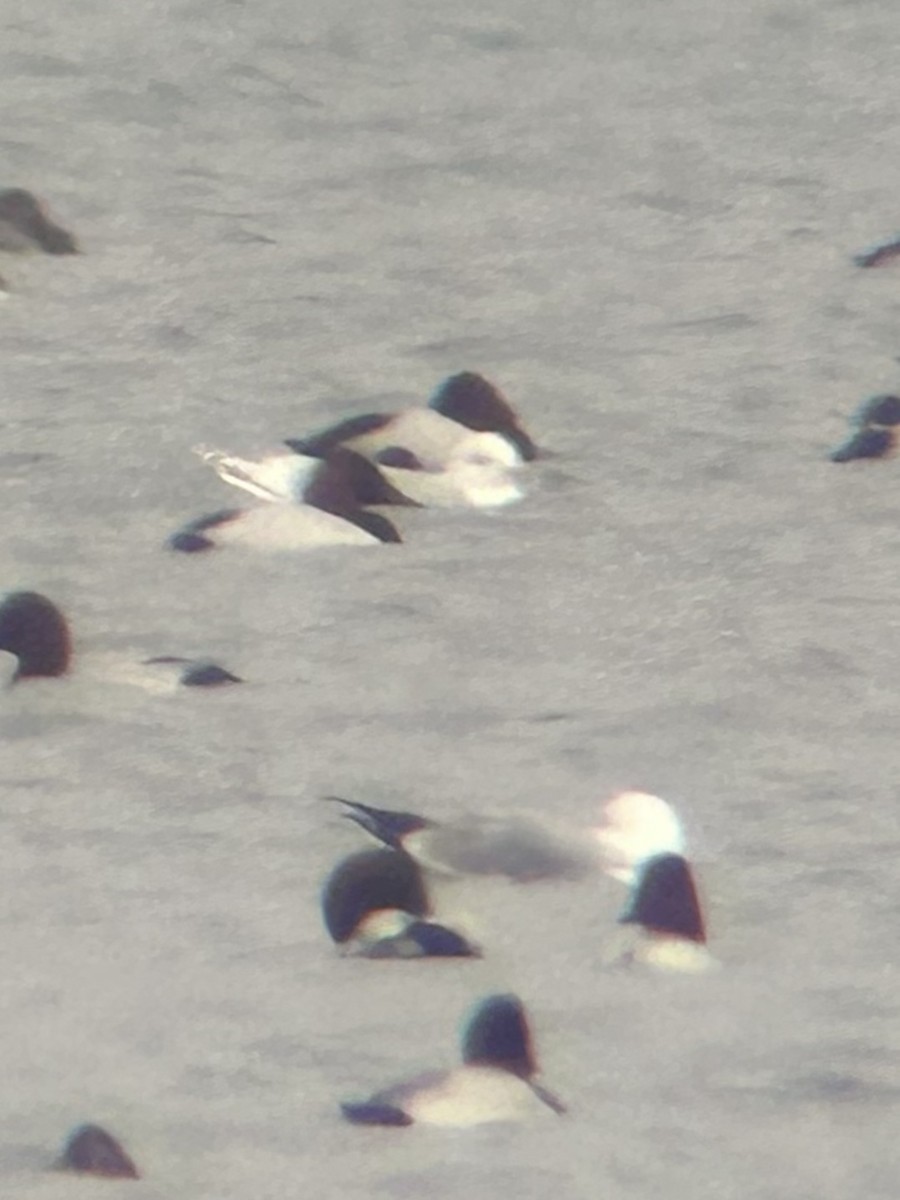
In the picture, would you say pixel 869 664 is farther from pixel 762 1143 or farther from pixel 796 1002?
pixel 762 1143

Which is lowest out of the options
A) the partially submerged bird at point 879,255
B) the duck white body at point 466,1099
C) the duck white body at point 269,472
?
the duck white body at point 466,1099

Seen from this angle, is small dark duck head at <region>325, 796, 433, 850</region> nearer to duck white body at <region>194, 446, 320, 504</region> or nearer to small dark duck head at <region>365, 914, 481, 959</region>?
small dark duck head at <region>365, 914, 481, 959</region>

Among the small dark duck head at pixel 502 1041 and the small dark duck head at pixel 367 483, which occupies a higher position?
the small dark duck head at pixel 367 483

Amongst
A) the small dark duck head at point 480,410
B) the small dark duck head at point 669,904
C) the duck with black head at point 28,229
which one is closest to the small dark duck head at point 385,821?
the small dark duck head at point 669,904

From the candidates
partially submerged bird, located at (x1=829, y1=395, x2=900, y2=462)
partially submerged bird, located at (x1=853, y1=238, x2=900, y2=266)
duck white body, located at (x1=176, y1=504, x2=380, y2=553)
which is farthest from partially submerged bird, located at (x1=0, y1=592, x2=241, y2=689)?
partially submerged bird, located at (x1=853, y1=238, x2=900, y2=266)

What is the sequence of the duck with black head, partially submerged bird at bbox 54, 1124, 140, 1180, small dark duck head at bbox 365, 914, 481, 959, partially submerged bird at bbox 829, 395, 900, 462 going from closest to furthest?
partially submerged bird at bbox 54, 1124, 140, 1180, small dark duck head at bbox 365, 914, 481, 959, partially submerged bird at bbox 829, 395, 900, 462, the duck with black head

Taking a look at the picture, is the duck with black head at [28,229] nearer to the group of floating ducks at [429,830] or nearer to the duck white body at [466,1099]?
the group of floating ducks at [429,830]

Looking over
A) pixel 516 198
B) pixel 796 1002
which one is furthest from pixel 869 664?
pixel 516 198

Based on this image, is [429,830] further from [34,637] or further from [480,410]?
[480,410]
